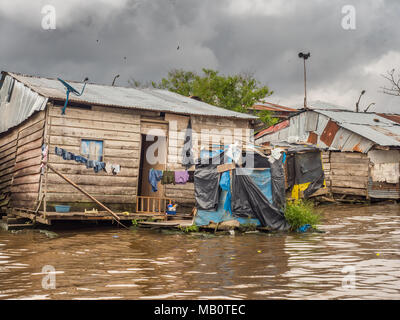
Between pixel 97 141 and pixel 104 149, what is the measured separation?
357mm

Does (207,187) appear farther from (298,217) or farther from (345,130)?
(345,130)

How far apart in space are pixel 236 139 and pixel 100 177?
5.26 metres

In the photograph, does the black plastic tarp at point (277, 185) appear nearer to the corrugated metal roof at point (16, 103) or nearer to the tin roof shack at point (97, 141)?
the tin roof shack at point (97, 141)

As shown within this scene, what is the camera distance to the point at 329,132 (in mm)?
24734

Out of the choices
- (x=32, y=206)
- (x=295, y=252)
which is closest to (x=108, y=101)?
(x=32, y=206)

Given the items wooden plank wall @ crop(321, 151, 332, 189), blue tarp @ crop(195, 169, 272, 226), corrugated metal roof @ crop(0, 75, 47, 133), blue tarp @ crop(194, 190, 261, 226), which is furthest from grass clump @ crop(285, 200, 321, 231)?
wooden plank wall @ crop(321, 151, 332, 189)

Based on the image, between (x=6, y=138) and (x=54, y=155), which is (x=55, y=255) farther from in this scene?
(x=6, y=138)

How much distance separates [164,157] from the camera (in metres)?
14.6

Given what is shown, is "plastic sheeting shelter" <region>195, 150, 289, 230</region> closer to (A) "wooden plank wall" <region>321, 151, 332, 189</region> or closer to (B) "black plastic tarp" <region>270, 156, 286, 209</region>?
(B) "black plastic tarp" <region>270, 156, 286, 209</region>

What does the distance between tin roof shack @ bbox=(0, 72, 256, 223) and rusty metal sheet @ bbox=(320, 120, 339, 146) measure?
34.0ft

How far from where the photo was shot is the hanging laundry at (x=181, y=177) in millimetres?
13625

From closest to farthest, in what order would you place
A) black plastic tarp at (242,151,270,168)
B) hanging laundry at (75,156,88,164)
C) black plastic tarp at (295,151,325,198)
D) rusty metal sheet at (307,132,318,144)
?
black plastic tarp at (242,151,270,168) → hanging laundry at (75,156,88,164) → black plastic tarp at (295,151,325,198) → rusty metal sheet at (307,132,318,144)

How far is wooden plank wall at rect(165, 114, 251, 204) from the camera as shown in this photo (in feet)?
47.5
